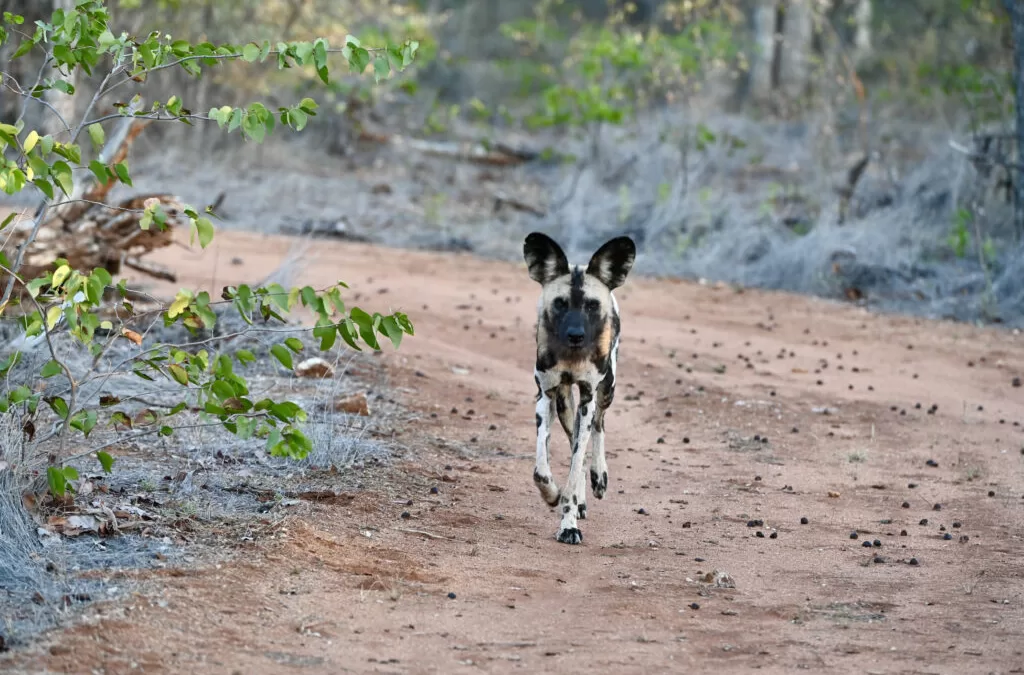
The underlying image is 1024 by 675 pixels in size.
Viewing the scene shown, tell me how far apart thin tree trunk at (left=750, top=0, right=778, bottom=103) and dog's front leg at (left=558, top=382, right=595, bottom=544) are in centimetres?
1970

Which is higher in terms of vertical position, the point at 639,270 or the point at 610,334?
the point at 639,270

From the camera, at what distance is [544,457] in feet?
19.6

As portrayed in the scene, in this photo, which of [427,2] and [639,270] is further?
[427,2]

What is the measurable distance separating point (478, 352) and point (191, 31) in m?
11.2

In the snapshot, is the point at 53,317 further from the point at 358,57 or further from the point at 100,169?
the point at 358,57

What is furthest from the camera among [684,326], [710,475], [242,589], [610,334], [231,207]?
[231,207]

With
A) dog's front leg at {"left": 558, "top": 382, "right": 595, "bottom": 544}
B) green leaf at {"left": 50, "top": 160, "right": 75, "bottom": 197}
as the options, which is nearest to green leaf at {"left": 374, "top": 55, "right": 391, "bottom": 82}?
green leaf at {"left": 50, "top": 160, "right": 75, "bottom": 197}

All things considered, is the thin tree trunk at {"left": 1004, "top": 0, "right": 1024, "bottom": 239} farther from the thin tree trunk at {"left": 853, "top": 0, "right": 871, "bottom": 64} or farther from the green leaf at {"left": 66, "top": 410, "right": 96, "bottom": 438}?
the thin tree trunk at {"left": 853, "top": 0, "right": 871, "bottom": 64}

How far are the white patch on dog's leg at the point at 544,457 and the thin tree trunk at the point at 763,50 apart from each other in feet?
64.6

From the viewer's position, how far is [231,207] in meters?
17.2

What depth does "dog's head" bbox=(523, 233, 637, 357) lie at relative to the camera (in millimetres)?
5832

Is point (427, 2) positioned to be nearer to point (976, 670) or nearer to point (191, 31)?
point (191, 31)

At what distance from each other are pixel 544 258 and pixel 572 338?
1.53 feet

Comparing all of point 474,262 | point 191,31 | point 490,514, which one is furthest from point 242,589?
point 191,31
